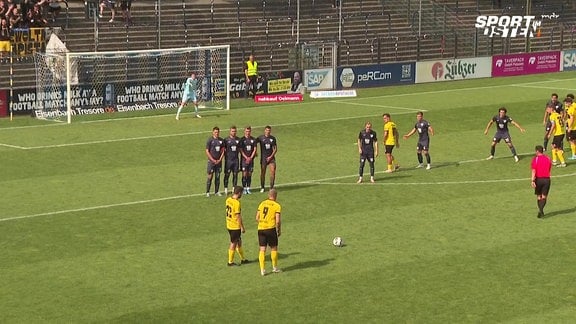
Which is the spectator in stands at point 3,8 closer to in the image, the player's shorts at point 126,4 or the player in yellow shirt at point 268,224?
the player's shorts at point 126,4

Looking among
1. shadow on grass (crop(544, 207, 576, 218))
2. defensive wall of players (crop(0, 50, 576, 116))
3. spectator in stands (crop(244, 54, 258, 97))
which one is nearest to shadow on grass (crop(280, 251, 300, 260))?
shadow on grass (crop(544, 207, 576, 218))

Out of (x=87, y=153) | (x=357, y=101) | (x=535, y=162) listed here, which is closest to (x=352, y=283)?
(x=535, y=162)

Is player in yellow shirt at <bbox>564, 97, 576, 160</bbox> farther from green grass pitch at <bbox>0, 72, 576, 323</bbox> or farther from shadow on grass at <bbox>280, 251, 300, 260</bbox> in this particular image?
shadow on grass at <bbox>280, 251, 300, 260</bbox>

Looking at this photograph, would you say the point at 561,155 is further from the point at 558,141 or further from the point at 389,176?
the point at 389,176

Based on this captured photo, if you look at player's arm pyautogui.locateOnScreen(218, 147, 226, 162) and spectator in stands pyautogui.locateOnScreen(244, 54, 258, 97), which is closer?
player's arm pyautogui.locateOnScreen(218, 147, 226, 162)

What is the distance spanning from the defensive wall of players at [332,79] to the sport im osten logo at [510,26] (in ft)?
10.0

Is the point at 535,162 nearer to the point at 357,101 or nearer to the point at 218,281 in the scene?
the point at 218,281

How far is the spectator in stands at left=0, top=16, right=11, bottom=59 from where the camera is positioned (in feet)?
170

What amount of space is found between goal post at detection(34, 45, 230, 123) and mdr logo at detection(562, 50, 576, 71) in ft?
83.1

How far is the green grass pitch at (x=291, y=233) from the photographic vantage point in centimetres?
2250

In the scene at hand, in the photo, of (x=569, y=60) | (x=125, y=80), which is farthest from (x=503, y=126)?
(x=569, y=60)

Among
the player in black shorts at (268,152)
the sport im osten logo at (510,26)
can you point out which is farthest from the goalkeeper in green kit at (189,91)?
the sport im osten logo at (510,26)

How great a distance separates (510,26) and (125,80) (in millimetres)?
31103

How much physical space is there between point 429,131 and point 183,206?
31.1 feet
